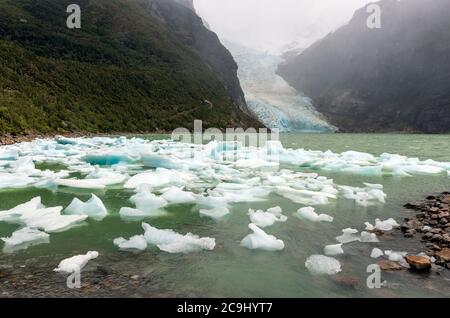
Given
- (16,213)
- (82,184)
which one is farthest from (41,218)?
(82,184)

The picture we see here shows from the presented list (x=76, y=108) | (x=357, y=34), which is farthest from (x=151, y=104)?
(x=357, y=34)

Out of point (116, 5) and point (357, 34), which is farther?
point (357, 34)

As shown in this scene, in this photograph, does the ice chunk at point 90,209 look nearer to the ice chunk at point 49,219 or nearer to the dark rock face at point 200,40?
the ice chunk at point 49,219

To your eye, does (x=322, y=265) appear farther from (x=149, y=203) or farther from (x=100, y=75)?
(x=100, y=75)

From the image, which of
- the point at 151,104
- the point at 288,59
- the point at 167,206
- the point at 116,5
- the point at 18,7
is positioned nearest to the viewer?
the point at 167,206

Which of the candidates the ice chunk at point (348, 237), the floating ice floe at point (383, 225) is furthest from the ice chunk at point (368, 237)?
the floating ice floe at point (383, 225)

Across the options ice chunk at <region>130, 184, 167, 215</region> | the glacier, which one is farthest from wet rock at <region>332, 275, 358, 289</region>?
the glacier
